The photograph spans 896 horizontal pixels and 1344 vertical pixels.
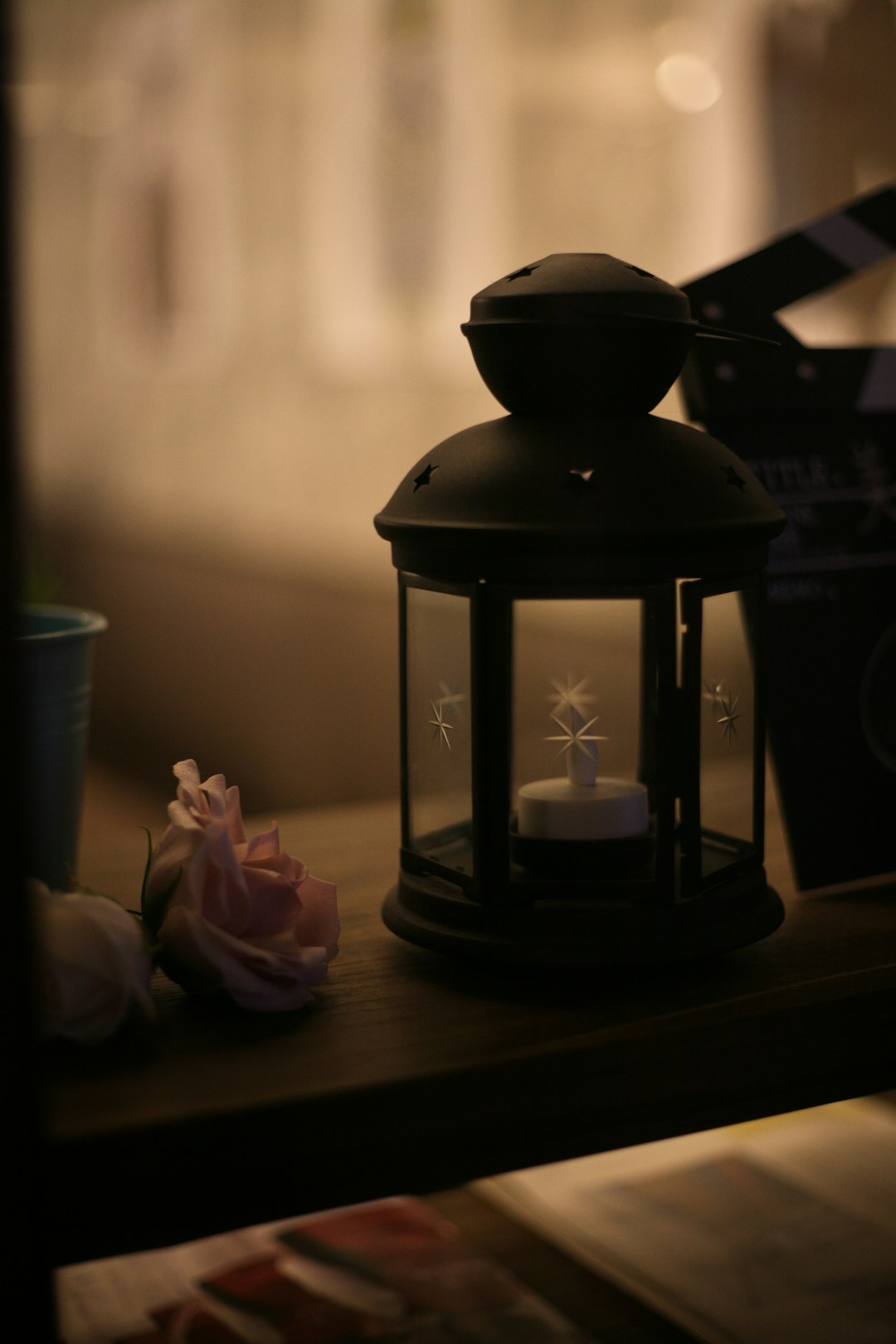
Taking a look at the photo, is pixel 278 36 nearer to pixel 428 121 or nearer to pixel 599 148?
pixel 428 121

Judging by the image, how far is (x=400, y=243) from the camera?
3238mm

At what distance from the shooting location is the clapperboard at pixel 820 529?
858mm

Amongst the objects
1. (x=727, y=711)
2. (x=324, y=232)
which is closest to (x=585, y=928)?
(x=727, y=711)

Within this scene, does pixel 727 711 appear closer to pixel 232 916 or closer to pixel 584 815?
pixel 584 815

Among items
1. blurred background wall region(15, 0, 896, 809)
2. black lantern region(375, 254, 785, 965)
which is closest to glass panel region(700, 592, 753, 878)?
black lantern region(375, 254, 785, 965)

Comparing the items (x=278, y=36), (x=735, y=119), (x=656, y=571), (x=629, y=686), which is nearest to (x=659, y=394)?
(x=656, y=571)

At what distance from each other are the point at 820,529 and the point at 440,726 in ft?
1.03

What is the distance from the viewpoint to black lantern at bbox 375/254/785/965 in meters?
0.65

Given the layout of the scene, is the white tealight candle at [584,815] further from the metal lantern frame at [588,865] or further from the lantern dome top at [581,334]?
the lantern dome top at [581,334]

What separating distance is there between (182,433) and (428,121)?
4.09ft

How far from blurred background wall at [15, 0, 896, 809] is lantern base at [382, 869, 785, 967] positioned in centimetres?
182

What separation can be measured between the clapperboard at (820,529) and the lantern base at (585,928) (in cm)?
17

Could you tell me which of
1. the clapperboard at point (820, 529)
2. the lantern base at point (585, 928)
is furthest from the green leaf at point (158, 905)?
the clapperboard at point (820, 529)

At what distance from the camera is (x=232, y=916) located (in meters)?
0.66
